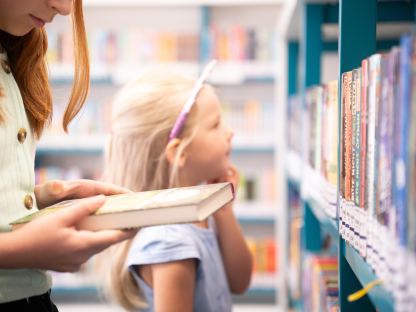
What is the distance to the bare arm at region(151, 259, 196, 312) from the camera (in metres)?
1.44

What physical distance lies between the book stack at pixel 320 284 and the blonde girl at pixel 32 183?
2.10 ft

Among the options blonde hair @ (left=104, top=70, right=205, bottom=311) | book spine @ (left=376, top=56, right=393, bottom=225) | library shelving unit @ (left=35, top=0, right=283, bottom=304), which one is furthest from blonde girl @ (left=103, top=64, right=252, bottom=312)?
library shelving unit @ (left=35, top=0, right=283, bottom=304)

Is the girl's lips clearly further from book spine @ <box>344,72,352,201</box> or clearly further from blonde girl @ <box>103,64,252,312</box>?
blonde girl @ <box>103,64,252,312</box>

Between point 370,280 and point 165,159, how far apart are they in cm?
90

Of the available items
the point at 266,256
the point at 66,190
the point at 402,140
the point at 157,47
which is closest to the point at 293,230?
the point at 266,256

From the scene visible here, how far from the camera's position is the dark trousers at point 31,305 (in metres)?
1.01

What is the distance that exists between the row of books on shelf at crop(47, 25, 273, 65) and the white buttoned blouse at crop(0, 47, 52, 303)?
10.3 feet

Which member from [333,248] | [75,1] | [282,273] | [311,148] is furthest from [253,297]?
[75,1]

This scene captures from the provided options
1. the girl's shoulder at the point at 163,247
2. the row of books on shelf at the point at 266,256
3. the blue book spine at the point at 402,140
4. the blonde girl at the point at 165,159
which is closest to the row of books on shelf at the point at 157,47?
the row of books on shelf at the point at 266,256

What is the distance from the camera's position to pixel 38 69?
3.91 feet

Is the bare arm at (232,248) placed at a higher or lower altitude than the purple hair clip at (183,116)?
lower

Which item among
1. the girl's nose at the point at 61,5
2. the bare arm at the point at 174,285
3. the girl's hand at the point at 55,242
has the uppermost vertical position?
the girl's nose at the point at 61,5

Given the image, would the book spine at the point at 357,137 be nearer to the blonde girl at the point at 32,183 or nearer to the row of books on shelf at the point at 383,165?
the row of books on shelf at the point at 383,165

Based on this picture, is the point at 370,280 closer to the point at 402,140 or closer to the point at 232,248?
the point at 402,140
